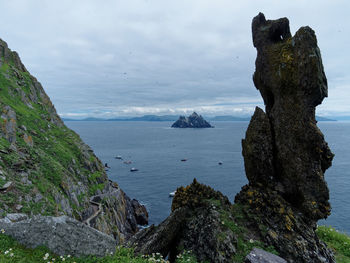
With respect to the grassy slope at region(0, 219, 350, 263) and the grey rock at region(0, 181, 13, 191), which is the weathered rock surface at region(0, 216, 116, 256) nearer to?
the grassy slope at region(0, 219, 350, 263)

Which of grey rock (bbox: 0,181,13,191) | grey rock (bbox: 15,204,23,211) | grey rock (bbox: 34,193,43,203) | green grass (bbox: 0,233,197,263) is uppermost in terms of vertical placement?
green grass (bbox: 0,233,197,263)

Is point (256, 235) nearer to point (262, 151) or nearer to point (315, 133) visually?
point (262, 151)

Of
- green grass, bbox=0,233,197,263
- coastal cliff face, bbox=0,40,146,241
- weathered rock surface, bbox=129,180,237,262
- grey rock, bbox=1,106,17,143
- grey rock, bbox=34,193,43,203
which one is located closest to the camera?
green grass, bbox=0,233,197,263

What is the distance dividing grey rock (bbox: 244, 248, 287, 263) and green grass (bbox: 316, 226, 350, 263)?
7.62 metres

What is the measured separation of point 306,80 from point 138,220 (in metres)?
51.8

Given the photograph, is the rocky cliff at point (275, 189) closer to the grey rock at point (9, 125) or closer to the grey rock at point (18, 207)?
the grey rock at point (18, 207)

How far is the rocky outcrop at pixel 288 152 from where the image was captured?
527 inches

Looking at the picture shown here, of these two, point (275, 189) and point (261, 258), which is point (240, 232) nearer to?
point (261, 258)

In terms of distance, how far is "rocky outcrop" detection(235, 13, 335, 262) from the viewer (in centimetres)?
1339

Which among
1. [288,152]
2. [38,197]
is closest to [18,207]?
[38,197]

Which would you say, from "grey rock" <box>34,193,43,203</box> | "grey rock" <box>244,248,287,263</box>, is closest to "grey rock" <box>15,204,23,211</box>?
"grey rock" <box>34,193,43,203</box>

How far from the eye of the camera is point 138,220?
5459 centimetres

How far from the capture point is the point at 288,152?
590 inches

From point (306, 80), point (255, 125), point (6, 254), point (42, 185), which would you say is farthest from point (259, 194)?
point (42, 185)
